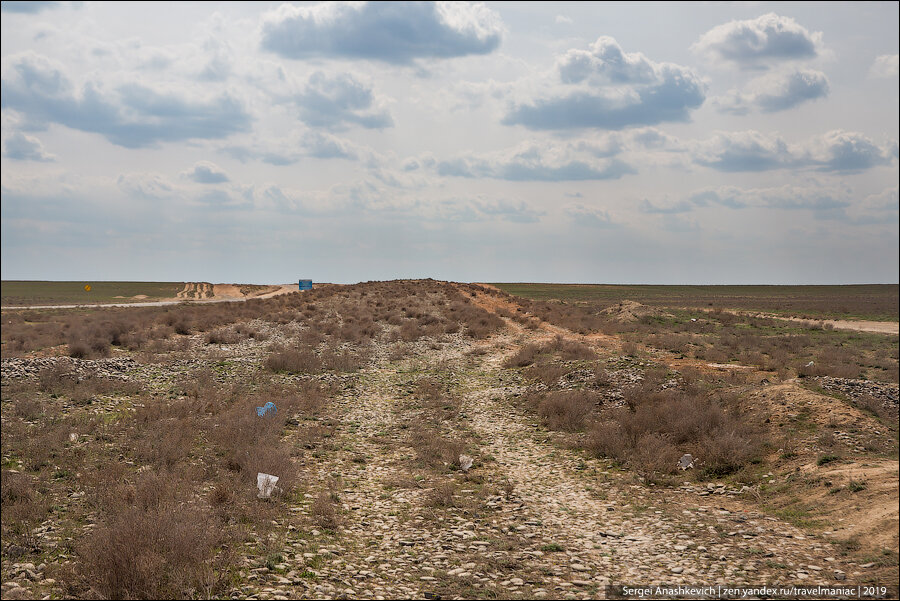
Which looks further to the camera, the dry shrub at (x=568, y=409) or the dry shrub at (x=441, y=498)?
the dry shrub at (x=568, y=409)

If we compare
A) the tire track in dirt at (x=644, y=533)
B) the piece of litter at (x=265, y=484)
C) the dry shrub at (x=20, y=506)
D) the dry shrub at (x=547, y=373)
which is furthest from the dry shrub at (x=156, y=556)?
the dry shrub at (x=547, y=373)

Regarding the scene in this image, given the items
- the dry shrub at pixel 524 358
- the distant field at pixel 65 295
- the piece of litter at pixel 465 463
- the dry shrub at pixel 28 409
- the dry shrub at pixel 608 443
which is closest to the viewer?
the piece of litter at pixel 465 463

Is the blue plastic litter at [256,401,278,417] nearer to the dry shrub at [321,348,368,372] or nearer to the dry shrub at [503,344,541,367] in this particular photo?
the dry shrub at [321,348,368,372]

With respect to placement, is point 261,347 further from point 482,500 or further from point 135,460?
point 482,500

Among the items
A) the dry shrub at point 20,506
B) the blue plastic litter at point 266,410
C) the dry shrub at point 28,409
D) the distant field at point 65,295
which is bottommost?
the dry shrub at point 20,506

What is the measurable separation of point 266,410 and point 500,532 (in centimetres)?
1080

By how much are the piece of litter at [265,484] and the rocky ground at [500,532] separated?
27.3 inches

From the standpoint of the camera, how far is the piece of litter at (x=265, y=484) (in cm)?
1134

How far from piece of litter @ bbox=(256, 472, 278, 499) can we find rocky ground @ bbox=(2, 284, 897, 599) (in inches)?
27.3

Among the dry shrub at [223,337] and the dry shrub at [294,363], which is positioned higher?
the dry shrub at [223,337]

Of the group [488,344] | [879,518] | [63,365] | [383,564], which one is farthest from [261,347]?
[879,518]

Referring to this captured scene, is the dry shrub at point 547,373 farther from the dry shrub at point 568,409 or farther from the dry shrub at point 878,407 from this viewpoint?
the dry shrub at point 878,407

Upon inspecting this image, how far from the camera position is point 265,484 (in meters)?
11.6

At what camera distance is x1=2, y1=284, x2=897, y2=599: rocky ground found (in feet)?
26.3
